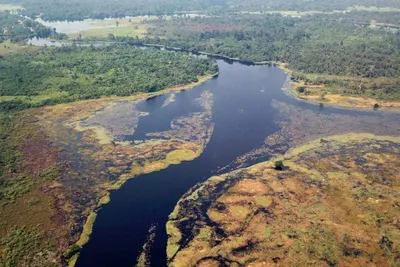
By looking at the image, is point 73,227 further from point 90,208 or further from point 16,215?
point 16,215

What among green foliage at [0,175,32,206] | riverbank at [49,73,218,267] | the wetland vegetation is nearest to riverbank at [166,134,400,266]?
the wetland vegetation

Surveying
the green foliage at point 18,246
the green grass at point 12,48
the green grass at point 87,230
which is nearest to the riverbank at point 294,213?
the green grass at point 87,230

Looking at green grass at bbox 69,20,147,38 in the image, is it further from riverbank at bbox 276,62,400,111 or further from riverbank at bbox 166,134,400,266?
riverbank at bbox 166,134,400,266

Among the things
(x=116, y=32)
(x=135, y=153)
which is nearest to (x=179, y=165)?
(x=135, y=153)

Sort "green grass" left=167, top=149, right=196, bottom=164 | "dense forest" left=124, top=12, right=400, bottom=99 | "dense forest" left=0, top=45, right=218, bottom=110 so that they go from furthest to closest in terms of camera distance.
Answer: "dense forest" left=124, top=12, right=400, bottom=99
"dense forest" left=0, top=45, right=218, bottom=110
"green grass" left=167, top=149, right=196, bottom=164

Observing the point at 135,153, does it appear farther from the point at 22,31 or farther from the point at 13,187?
the point at 22,31

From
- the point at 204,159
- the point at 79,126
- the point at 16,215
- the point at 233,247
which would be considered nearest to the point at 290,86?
the point at 204,159

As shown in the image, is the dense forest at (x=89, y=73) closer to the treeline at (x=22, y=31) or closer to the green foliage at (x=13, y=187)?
the treeline at (x=22, y=31)
